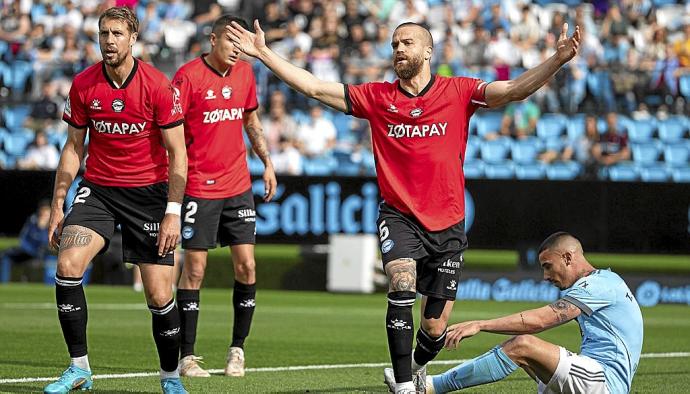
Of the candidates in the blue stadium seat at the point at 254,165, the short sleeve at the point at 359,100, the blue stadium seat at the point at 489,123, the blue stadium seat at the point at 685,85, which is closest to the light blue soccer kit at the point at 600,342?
the short sleeve at the point at 359,100

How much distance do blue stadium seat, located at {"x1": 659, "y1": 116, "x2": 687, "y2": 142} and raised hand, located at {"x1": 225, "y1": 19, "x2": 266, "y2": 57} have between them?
15.8 m

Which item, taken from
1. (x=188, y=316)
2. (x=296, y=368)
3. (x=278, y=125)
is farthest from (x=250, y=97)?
(x=278, y=125)

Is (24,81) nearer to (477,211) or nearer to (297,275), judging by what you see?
(297,275)

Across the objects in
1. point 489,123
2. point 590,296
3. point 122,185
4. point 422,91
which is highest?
point 489,123

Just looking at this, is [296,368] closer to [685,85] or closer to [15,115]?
[685,85]

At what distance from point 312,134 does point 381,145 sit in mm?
14932

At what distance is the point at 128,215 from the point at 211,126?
2.13 m

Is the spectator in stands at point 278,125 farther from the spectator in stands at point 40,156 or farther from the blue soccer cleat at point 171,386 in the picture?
the blue soccer cleat at point 171,386

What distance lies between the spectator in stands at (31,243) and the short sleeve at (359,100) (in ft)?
47.9

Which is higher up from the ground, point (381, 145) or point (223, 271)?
point (381, 145)

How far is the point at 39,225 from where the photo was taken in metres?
23.0

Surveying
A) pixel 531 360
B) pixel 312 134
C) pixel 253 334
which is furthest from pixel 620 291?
pixel 312 134

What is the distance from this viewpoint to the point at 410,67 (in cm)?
896

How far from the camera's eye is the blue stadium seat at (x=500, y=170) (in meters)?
23.3
